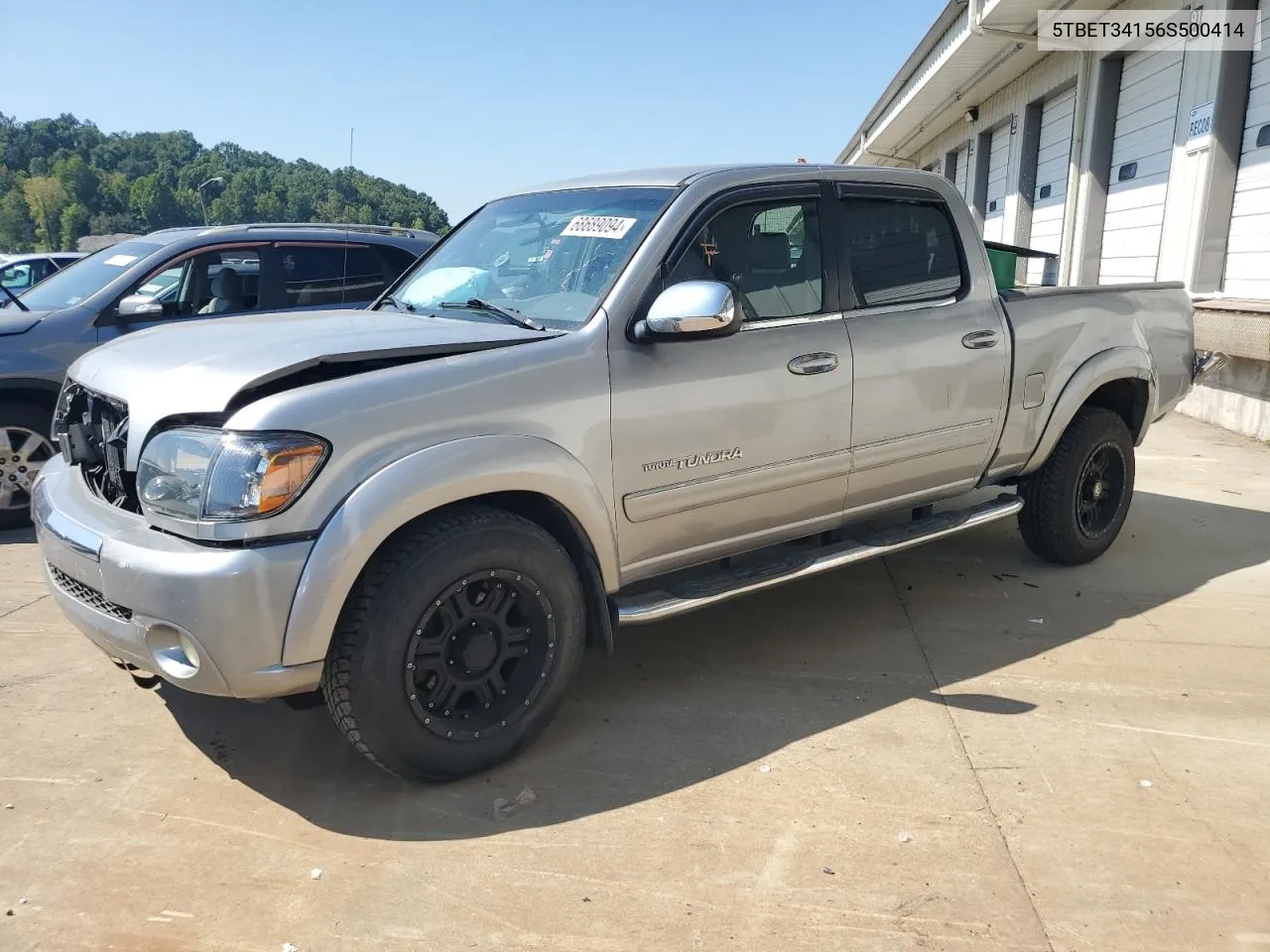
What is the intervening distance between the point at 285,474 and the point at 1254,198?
30.5ft

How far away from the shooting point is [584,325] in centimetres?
328

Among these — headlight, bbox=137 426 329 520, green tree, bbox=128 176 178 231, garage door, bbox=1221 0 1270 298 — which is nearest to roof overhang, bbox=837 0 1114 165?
garage door, bbox=1221 0 1270 298

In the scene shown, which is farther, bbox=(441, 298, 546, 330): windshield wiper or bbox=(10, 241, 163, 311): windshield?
bbox=(10, 241, 163, 311): windshield

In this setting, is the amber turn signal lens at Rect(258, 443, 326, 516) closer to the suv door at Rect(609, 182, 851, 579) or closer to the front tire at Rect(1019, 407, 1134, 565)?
the suv door at Rect(609, 182, 851, 579)

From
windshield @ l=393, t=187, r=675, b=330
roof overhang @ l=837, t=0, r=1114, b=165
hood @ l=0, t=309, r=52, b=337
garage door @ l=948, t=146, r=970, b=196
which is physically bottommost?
hood @ l=0, t=309, r=52, b=337

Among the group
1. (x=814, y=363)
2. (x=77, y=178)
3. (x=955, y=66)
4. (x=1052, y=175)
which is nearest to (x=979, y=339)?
(x=814, y=363)

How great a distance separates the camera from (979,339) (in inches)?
171

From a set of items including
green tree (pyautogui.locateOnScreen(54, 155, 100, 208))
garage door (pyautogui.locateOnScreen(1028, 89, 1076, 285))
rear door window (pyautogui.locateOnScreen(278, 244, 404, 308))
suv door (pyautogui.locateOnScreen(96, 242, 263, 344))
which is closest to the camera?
suv door (pyautogui.locateOnScreen(96, 242, 263, 344))

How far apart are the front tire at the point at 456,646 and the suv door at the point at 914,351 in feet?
4.93

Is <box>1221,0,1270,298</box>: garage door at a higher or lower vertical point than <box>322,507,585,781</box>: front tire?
higher

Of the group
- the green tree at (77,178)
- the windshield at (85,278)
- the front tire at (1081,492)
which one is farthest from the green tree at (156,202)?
the front tire at (1081,492)

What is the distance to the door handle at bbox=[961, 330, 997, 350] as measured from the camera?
14.1ft

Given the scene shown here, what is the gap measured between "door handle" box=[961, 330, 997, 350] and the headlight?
2.84 meters

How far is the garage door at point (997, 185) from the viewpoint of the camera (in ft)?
55.4
